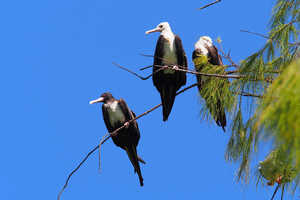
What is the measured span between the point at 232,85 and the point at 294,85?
82cm

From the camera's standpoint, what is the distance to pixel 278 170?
1374 mm

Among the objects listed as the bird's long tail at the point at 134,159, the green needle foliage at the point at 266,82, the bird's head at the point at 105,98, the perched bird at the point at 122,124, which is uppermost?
the bird's head at the point at 105,98

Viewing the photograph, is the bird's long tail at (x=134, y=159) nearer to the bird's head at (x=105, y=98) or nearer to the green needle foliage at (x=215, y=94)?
the bird's head at (x=105, y=98)

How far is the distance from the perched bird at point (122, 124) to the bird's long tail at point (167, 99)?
411 mm

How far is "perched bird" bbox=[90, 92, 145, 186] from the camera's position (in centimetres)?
302

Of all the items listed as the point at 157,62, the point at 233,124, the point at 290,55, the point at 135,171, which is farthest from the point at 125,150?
the point at 290,55

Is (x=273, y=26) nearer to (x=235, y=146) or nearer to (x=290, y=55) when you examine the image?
(x=290, y=55)

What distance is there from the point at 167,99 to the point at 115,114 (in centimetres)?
57

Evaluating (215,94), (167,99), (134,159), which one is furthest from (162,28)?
(215,94)

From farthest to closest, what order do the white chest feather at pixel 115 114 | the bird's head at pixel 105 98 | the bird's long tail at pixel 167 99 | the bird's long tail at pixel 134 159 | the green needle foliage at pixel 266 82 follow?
1. the bird's head at pixel 105 98
2. the white chest feather at pixel 115 114
3. the bird's long tail at pixel 134 159
4. the bird's long tail at pixel 167 99
5. the green needle foliage at pixel 266 82

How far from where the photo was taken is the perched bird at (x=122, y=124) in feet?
9.92

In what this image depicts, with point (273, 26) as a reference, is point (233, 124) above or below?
below

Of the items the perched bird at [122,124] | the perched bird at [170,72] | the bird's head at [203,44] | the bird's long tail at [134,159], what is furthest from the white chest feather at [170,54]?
the bird's long tail at [134,159]

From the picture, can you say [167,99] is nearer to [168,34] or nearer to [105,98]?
[168,34]
